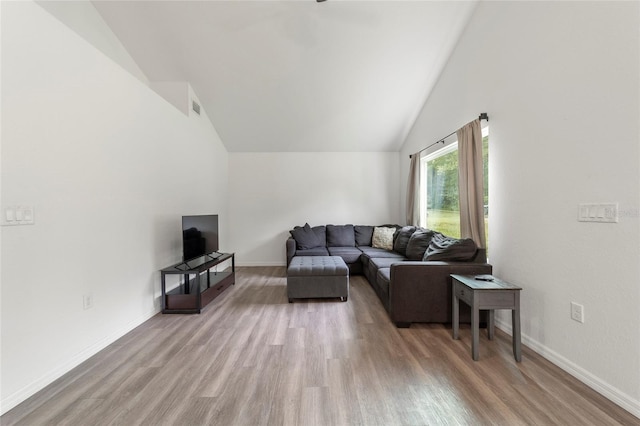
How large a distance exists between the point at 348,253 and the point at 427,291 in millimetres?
1998

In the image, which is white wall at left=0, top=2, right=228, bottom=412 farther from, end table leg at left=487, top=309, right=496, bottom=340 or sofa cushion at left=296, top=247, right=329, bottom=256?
end table leg at left=487, top=309, right=496, bottom=340

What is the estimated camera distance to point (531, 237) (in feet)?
7.02

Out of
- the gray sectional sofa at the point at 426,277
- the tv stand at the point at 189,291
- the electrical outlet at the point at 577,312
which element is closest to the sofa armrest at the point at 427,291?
the gray sectional sofa at the point at 426,277

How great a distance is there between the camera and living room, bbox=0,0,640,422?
1529mm

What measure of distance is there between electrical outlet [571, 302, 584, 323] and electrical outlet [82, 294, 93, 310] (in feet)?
12.3

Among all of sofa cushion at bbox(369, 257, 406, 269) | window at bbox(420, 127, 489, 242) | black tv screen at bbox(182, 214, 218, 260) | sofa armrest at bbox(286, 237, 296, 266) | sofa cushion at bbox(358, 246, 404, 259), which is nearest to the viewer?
black tv screen at bbox(182, 214, 218, 260)

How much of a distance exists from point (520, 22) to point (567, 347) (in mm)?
2713

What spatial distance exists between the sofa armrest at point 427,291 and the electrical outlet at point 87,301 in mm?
2717

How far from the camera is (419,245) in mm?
3418

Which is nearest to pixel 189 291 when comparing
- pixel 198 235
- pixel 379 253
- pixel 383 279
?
pixel 198 235

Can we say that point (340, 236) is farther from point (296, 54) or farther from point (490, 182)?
point (296, 54)

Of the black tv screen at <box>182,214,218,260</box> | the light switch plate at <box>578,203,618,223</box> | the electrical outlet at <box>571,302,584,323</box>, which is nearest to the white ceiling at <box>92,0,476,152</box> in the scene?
the black tv screen at <box>182,214,218,260</box>

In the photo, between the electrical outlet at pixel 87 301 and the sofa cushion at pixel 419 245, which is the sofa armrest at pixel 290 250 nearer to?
the sofa cushion at pixel 419 245

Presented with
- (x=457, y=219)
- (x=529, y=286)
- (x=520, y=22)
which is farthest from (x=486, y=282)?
(x=520, y=22)
